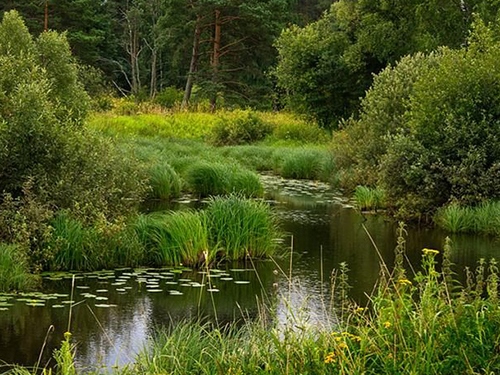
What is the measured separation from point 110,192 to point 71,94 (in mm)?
9135

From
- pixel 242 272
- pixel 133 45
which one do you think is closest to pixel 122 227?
pixel 242 272

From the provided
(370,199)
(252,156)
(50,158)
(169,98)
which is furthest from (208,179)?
(169,98)

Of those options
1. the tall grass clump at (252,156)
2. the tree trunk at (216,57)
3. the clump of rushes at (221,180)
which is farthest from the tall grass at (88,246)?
the tree trunk at (216,57)

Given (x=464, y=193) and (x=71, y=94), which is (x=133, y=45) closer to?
(x=71, y=94)

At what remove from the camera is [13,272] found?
1082cm

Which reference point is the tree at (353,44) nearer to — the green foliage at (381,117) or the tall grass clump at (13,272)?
the green foliage at (381,117)

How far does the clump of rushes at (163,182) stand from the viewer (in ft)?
67.7

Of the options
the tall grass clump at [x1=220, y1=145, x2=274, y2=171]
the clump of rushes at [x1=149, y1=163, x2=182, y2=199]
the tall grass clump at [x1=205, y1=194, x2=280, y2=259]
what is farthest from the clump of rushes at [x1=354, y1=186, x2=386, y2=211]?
the tall grass clump at [x1=220, y1=145, x2=274, y2=171]

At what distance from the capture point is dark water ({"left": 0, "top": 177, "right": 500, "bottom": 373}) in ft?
29.0

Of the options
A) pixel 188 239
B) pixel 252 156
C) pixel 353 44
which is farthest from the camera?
pixel 353 44

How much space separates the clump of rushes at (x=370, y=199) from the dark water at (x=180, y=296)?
3.62 metres

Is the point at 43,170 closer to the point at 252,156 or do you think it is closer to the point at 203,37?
the point at 252,156

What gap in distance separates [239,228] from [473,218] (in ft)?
21.2

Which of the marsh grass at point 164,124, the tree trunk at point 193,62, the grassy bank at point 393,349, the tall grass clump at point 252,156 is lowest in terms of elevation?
the tall grass clump at point 252,156
